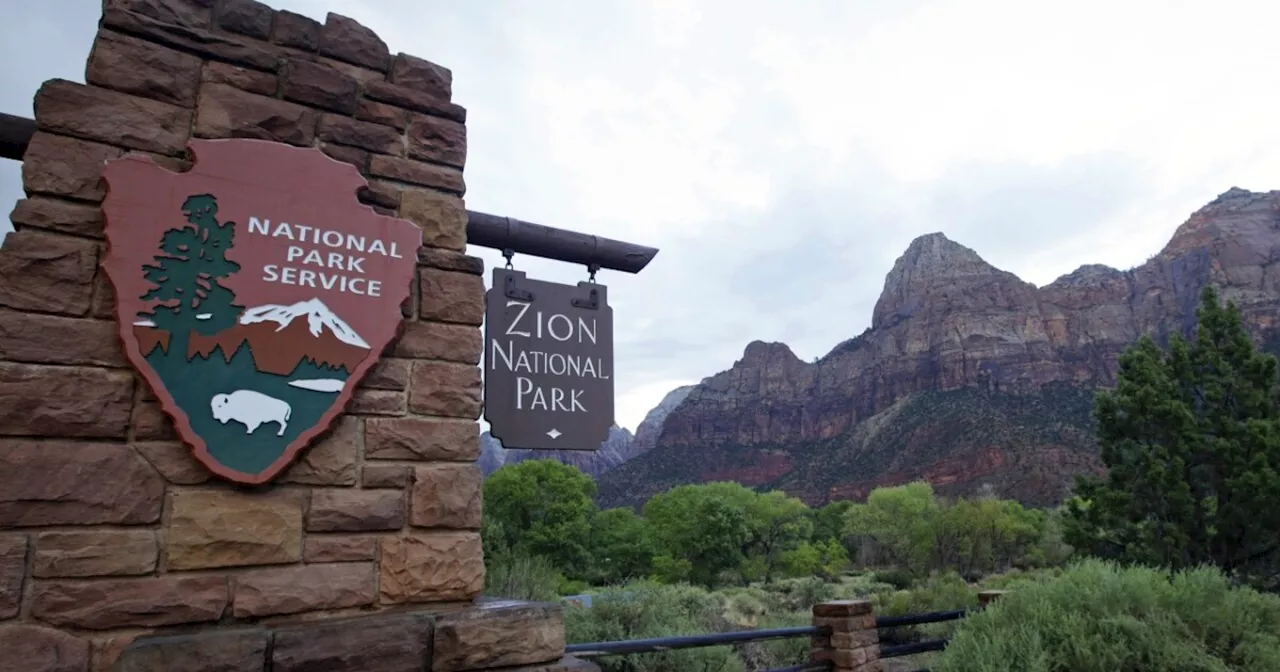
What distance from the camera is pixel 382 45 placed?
2.73 metres

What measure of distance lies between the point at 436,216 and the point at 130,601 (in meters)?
1.53

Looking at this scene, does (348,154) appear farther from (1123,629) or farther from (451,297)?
(1123,629)

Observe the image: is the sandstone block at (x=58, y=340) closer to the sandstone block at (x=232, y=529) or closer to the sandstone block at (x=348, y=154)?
the sandstone block at (x=232, y=529)

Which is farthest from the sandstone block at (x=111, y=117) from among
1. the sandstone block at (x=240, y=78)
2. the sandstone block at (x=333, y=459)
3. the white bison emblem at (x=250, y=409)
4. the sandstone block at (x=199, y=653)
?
the sandstone block at (x=199, y=653)

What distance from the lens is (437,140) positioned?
277 centimetres

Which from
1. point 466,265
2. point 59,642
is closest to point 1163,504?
point 466,265

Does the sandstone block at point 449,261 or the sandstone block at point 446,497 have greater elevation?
the sandstone block at point 449,261

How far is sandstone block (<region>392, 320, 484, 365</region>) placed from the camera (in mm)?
2521

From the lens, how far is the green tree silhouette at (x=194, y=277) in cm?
212

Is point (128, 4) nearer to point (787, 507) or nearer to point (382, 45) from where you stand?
point (382, 45)

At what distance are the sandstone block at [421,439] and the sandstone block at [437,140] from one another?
1018 millimetres

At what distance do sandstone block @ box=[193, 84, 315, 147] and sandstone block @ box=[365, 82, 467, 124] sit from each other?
0.26 meters

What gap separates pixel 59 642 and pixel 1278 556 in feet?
65.1

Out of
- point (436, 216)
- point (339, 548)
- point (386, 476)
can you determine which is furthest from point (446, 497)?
point (436, 216)
